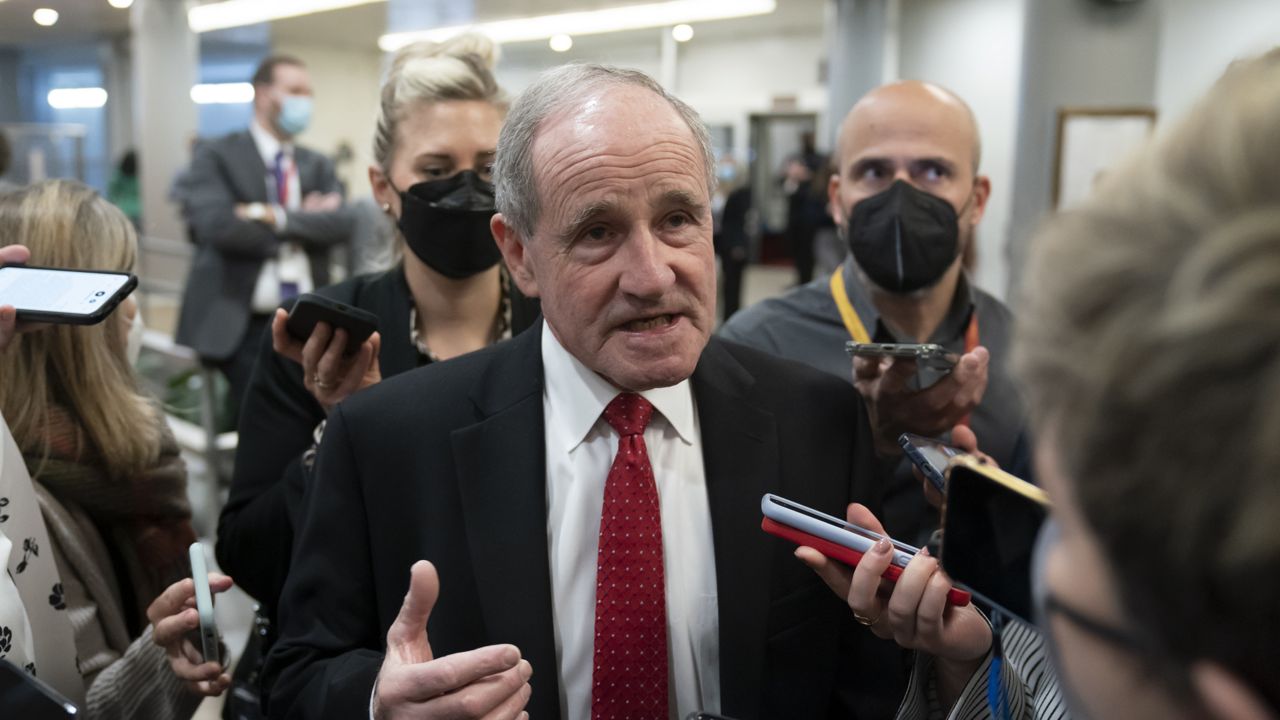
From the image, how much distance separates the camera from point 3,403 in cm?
188

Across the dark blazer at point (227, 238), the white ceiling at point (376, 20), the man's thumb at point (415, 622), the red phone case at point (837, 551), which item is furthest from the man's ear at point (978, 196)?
the white ceiling at point (376, 20)

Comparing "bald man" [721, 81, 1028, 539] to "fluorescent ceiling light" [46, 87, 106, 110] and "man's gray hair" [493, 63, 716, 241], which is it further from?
"fluorescent ceiling light" [46, 87, 106, 110]

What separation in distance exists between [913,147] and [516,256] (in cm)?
113

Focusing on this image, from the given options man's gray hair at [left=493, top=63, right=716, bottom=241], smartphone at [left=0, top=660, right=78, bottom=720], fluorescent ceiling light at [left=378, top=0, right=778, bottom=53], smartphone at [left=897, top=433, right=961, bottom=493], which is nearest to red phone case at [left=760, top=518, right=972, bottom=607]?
smartphone at [left=897, top=433, right=961, bottom=493]

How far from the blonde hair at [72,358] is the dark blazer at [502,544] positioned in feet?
1.96

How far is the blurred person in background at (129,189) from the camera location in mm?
10419

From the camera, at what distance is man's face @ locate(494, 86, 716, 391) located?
1467 mm

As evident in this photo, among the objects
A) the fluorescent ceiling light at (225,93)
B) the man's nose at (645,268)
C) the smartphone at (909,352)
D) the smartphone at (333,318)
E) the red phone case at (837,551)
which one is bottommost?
the red phone case at (837,551)

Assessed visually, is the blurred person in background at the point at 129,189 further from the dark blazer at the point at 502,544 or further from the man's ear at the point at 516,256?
the dark blazer at the point at 502,544

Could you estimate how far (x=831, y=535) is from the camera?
4.00 feet

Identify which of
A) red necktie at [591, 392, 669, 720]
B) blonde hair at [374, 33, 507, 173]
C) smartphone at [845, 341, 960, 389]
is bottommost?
red necktie at [591, 392, 669, 720]

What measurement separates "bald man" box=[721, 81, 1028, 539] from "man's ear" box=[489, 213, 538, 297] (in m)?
0.80

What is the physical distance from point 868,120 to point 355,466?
148 centimetres

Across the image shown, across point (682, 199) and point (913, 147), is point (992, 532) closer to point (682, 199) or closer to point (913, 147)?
point (682, 199)
